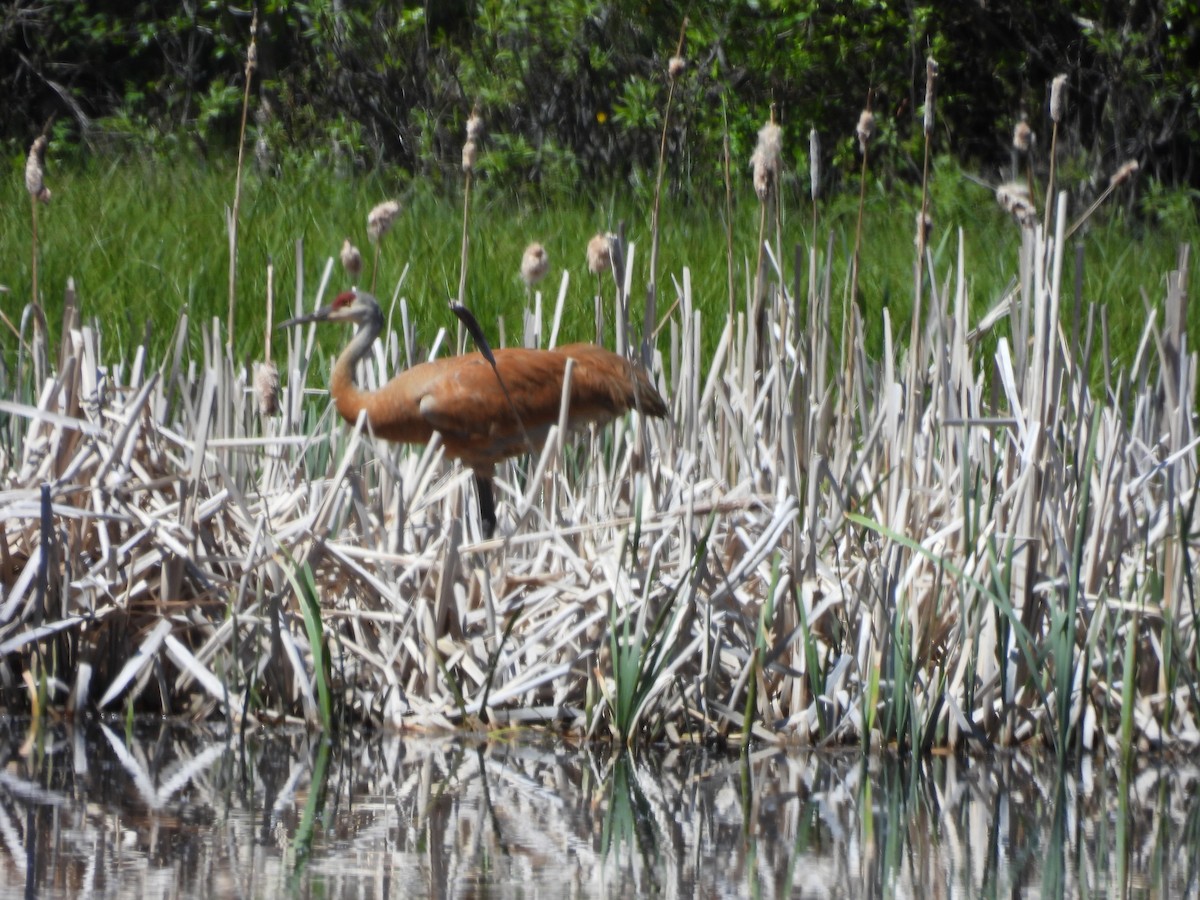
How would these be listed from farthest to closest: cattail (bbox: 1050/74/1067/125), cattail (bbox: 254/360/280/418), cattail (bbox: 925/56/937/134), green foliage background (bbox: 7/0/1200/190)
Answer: green foliage background (bbox: 7/0/1200/190), cattail (bbox: 254/360/280/418), cattail (bbox: 925/56/937/134), cattail (bbox: 1050/74/1067/125)

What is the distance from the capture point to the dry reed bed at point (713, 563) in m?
3.58

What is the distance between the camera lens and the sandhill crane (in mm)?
4105

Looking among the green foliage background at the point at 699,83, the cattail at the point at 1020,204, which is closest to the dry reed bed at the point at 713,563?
the cattail at the point at 1020,204

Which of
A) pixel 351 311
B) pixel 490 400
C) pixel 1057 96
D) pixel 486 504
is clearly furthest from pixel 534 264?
pixel 1057 96

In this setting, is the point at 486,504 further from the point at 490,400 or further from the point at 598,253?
the point at 598,253

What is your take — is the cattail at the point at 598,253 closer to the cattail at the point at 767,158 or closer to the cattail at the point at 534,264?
the cattail at the point at 534,264

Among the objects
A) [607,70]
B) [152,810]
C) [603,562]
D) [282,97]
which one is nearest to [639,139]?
A: [607,70]

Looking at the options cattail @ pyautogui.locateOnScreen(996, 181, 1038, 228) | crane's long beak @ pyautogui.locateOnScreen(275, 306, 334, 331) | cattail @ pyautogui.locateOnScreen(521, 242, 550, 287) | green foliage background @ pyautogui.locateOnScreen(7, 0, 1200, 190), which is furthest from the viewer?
green foliage background @ pyautogui.locateOnScreen(7, 0, 1200, 190)

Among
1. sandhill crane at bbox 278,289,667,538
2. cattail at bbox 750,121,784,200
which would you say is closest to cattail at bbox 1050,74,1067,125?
cattail at bbox 750,121,784,200

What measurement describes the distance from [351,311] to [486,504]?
0.60 m

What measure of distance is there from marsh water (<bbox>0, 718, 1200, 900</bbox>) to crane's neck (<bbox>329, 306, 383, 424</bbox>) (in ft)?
2.99

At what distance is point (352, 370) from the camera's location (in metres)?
4.41

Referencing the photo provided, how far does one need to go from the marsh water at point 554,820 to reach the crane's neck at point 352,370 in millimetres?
912

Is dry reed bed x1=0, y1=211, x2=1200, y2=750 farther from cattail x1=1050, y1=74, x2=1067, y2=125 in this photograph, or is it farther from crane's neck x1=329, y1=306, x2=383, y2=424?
cattail x1=1050, y1=74, x2=1067, y2=125
